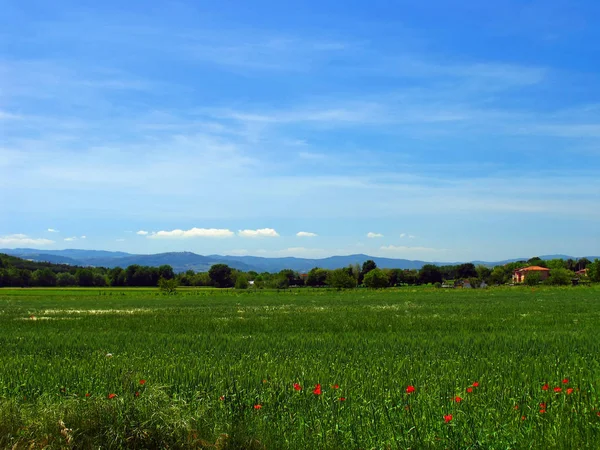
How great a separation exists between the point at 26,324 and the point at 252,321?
39.0 ft

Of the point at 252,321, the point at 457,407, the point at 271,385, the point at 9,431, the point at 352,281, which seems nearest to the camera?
the point at 9,431

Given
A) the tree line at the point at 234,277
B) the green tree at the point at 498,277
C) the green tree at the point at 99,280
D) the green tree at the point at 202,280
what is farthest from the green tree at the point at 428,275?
the green tree at the point at 99,280

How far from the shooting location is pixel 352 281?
134125 millimetres

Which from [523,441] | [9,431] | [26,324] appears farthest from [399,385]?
[26,324]

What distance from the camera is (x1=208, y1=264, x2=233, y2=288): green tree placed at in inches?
6555

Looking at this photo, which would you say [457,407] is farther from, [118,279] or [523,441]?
[118,279]

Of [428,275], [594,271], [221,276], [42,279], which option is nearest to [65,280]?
[42,279]

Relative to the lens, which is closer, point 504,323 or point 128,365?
point 128,365

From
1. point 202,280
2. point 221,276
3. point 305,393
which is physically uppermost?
point 305,393

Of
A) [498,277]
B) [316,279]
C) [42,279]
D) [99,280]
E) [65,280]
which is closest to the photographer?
[42,279]

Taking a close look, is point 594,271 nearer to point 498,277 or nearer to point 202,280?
point 498,277

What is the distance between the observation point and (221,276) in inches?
6654

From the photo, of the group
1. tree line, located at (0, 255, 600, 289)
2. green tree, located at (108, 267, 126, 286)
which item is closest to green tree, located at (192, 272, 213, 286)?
tree line, located at (0, 255, 600, 289)

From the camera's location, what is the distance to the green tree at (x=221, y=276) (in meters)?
166
